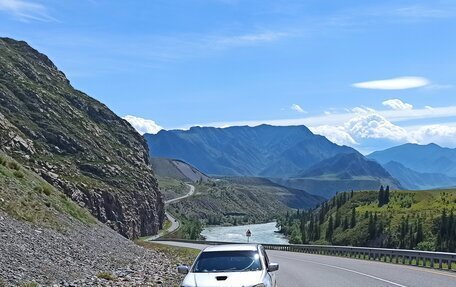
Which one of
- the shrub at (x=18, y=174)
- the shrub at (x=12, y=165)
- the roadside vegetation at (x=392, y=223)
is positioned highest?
the shrub at (x=12, y=165)

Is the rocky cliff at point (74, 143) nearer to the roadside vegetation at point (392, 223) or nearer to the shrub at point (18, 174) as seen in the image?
the shrub at point (18, 174)

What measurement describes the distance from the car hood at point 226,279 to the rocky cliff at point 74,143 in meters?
56.7

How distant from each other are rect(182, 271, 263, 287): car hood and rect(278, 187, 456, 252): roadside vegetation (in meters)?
85.1

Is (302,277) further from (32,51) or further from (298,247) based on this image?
(32,51)

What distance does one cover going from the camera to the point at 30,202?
28.3 meters

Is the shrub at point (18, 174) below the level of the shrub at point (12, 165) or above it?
below

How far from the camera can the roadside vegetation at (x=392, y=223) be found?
103062mm

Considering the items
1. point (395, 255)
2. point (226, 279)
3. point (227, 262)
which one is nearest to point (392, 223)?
point (395, 255)

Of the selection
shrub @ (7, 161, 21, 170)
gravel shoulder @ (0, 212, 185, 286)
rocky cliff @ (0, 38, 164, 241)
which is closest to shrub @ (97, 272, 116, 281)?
gravel shoulder @ (0, 212, 185, 286)

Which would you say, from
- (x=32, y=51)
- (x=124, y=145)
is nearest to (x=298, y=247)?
(x=124, y=145)

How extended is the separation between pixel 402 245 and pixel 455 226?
40.1 feet

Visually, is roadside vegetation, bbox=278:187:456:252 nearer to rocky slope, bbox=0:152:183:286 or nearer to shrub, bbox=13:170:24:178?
rocky slope, bbox=0:152:183:286

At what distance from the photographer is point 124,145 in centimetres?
13300

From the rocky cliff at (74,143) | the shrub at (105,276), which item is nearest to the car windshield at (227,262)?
the shrub at (105,276)
